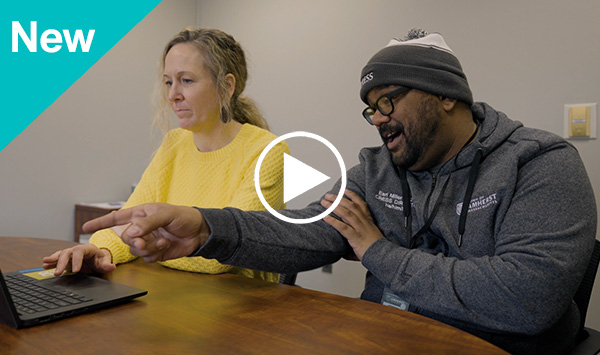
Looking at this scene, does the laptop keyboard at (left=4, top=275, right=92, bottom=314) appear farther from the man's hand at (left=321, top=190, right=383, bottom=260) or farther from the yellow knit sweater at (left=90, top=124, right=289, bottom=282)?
the man's hand at (left=321, top=190, right=383, bottom=260)

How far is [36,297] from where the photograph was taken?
0.90 m

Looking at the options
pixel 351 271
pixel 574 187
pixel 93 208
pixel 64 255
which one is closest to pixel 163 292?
pixel 64 255

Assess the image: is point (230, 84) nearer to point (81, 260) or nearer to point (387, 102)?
point (387, 102)

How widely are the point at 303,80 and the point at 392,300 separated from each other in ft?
6.91

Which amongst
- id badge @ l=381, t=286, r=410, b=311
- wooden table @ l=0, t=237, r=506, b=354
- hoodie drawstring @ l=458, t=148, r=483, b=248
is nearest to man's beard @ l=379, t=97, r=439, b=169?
hoodie drawstring @ l=458, t=148, r=483, b=248

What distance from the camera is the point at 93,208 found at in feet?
9.70

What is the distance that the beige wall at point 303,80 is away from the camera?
2.09 m

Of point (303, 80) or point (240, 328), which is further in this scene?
point (303, 80)

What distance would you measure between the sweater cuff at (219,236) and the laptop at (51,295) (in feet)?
0.56

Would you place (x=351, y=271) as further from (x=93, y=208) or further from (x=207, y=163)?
(x=93, y=208)

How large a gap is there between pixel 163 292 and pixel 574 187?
3.16ft

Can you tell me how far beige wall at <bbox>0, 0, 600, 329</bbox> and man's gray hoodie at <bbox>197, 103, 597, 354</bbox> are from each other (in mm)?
945

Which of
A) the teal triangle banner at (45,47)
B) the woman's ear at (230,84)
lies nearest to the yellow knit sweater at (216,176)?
the woman's ear at (230,84)

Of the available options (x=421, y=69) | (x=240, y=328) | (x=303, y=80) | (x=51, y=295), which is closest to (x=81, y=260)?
(x=51, y=295)
